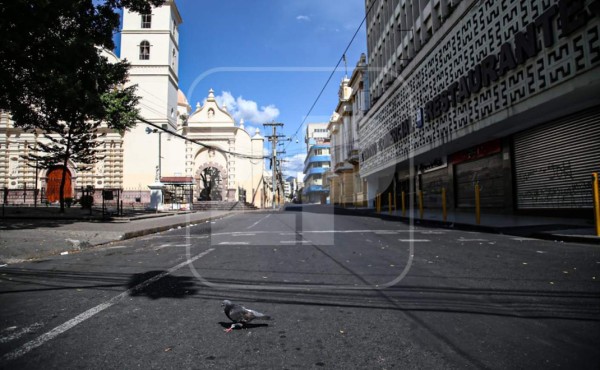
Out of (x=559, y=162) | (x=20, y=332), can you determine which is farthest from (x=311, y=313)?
(x=559, y=162)

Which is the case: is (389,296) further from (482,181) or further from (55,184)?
(55,184)

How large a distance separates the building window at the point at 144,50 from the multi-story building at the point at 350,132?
21077 mm

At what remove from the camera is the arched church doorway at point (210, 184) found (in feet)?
143

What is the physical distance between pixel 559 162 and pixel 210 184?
38736mm

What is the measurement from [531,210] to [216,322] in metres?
14.4

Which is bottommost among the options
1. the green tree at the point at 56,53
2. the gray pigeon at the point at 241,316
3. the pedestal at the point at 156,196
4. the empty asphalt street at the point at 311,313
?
the empty asphalt street at the point at 311,313

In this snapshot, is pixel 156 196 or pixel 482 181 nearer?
pixel 482 181

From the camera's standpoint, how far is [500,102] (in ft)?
43.0

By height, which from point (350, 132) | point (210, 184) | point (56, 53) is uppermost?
point (350, 132)

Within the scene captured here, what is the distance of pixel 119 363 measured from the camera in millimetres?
2188

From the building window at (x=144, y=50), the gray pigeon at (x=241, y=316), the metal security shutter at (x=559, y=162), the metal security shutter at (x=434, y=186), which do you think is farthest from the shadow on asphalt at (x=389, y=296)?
the building window at (x=144, y=50)

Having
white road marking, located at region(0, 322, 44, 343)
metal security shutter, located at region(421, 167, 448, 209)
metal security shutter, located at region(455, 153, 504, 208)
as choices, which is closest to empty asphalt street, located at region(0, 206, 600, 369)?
white road marking, located at region(0, 322, 44, 343)

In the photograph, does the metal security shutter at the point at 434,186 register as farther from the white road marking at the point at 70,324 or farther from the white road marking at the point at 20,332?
the white road marking at the point at 20,332

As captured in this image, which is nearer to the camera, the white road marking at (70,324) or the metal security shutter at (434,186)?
the white road marking at (70,324)
